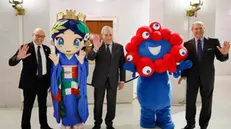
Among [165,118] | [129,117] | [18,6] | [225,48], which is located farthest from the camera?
[18,6]

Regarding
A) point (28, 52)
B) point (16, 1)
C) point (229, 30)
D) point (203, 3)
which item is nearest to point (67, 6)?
point (16, 1)

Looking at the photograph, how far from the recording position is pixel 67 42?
3.17 metres

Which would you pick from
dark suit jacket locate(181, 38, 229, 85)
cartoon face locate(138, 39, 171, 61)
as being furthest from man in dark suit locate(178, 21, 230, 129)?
cartoon face locate(138, 39, 171, 61)

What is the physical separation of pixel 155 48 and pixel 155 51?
4cm

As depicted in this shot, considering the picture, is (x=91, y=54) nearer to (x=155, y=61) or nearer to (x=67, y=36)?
(x=67, y=36)

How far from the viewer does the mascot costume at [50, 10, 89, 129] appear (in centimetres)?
317

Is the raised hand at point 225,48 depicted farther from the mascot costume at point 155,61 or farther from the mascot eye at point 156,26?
the mascot eye at point 156,26

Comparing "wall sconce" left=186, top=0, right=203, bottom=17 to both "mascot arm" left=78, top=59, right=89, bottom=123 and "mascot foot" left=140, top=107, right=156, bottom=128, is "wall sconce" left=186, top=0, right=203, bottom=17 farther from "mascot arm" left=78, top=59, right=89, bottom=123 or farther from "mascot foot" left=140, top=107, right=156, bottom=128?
"mascot arm" left=78, top=59, right=89, bottom=123

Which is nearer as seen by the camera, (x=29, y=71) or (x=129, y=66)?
(x=29, y=71)

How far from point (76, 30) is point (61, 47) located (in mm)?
274

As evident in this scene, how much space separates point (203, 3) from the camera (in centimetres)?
505

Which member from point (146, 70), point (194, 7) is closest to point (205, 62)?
point (146, 70)

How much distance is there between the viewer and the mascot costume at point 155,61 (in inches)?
127

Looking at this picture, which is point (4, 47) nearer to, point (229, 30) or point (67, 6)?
point (67, 6)
